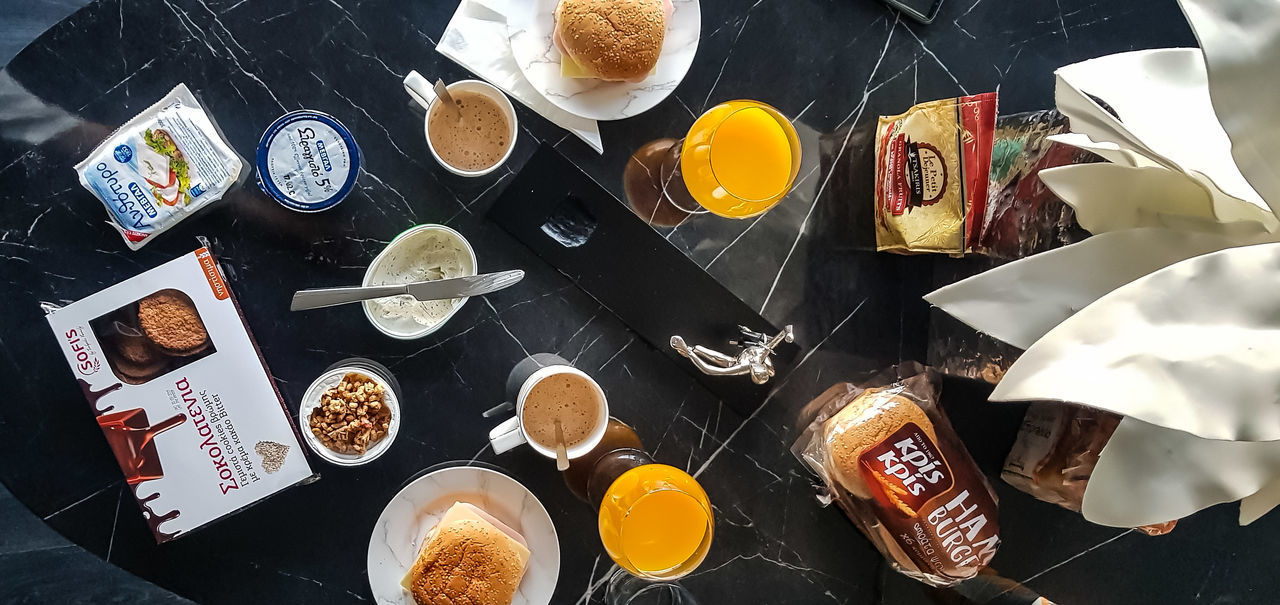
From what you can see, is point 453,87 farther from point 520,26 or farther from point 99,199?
point 99,199

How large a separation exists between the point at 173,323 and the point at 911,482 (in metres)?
1.01

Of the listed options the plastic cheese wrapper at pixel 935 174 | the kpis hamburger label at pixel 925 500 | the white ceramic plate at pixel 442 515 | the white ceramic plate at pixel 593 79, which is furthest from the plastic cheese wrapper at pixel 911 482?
the white ceramic plate at pixel 593 79

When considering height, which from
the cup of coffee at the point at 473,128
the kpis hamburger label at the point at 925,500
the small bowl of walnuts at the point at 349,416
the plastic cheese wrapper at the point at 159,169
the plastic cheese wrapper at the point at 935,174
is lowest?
the kpis hamburger label at the point at 925,500

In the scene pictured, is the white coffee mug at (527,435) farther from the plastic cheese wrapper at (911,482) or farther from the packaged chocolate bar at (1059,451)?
the packaged chocolate bar at (1059,451)

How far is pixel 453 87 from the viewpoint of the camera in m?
1.07

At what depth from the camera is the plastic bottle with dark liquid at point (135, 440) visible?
1062 mm

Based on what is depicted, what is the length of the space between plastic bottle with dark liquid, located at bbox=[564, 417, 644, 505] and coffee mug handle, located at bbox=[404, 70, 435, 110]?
0.52 m

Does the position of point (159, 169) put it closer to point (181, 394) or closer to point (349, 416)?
point (181, 394)

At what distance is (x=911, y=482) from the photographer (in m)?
0.98

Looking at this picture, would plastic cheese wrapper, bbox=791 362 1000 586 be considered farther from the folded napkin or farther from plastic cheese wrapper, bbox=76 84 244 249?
plastic cheese wrapper, bbox=76 84 244 249

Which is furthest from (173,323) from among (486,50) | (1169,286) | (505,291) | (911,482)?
(1169,286)

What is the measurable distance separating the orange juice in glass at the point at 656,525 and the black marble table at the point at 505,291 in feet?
0.42

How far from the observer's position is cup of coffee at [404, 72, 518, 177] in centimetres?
108

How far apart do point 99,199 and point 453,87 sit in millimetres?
521
